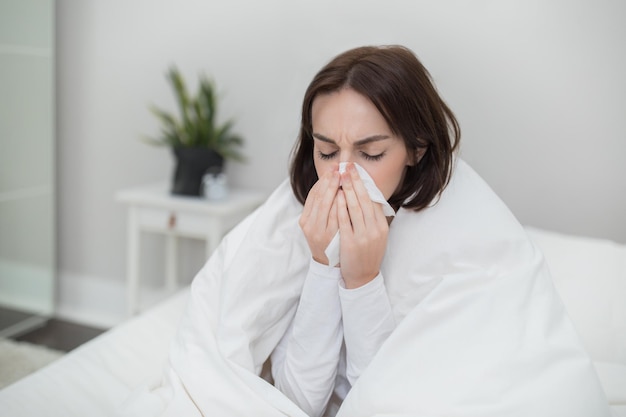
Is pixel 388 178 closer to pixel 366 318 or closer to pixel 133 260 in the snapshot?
pixel 366 318

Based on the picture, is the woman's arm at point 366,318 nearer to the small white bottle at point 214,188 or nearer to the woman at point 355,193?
the woman at point 355,193

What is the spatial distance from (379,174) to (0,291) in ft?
5.94

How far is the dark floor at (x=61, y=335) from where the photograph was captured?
223 cm

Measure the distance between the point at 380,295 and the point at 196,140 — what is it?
127cm

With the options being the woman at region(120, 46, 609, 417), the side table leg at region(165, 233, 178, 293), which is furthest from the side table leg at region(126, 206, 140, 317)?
the woman at region(120, 46, 609, 417)

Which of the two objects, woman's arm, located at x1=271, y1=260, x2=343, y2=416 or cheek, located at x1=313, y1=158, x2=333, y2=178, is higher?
cheek, located at x1=313, y1=158, x2=333, y2=178

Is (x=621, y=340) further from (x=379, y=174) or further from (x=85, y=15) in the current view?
(x=85, y=15)

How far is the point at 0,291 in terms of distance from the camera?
7.11 feet

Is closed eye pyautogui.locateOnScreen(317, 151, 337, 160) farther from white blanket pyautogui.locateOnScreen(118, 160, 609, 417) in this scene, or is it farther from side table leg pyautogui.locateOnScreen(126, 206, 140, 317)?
side table leg pyautogui.locateOnScreen(126, 206, 140, 317)

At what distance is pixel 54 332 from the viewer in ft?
7.70

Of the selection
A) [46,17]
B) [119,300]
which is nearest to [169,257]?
[119,300]

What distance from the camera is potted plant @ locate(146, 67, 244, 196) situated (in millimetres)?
2000

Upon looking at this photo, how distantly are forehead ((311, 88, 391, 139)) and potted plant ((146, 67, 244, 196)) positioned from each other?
1085mm

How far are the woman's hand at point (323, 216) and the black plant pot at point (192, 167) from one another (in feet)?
3.60
